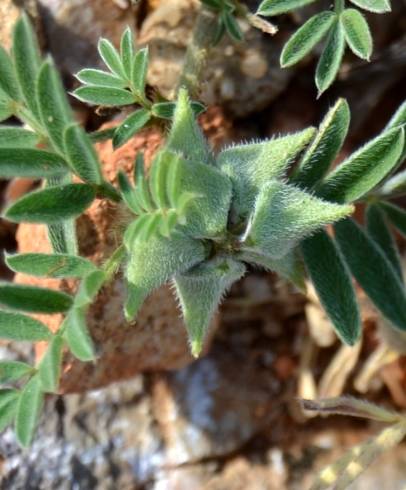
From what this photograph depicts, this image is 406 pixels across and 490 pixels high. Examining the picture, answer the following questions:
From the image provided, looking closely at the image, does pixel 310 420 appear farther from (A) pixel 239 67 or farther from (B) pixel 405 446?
(A) pixel 239 67

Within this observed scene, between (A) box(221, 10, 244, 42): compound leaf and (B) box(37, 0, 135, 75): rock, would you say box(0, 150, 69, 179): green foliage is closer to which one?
(A) box(221, 10, 244, 42): compound leaf

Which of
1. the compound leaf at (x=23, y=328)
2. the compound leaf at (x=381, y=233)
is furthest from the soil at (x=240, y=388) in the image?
the compound leaf at (x=23, y=328)

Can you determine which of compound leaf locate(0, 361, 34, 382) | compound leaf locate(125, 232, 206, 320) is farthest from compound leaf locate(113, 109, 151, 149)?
compound leaf locate(0, 361, 34, 382)

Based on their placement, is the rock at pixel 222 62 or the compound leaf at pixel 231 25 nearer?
the compound leaf at pixel 231 25

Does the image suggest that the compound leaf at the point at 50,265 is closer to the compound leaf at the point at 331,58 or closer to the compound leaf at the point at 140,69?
the compound leaf at the point at 140,69

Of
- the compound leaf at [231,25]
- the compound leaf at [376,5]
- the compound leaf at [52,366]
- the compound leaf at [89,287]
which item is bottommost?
the compound leaf at [52,366]

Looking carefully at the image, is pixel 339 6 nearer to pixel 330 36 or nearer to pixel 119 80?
pixel 330 36
